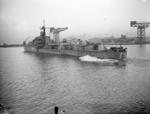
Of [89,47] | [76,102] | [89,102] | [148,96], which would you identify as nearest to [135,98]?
[148,96]

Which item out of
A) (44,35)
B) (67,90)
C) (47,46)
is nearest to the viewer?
(67,90)

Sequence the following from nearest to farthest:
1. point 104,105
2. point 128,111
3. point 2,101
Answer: point 128,111, point 104,105, point 2,101

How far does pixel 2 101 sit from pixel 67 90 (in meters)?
7.98

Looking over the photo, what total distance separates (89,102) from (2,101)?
9410 mm

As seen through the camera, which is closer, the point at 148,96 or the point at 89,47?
the point at 148,96

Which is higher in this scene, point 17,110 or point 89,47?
point 89,47

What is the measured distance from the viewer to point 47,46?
292ft

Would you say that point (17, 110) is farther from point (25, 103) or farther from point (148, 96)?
point (148, 96)

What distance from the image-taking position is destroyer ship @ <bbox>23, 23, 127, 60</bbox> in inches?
2070

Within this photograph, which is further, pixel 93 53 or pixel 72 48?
pixel 72 48

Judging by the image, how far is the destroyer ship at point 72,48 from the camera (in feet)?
173

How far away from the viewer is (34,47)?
97.6 metres

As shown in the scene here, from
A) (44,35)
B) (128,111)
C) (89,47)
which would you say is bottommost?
(128,111)

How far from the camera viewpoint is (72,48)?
2926 inches
